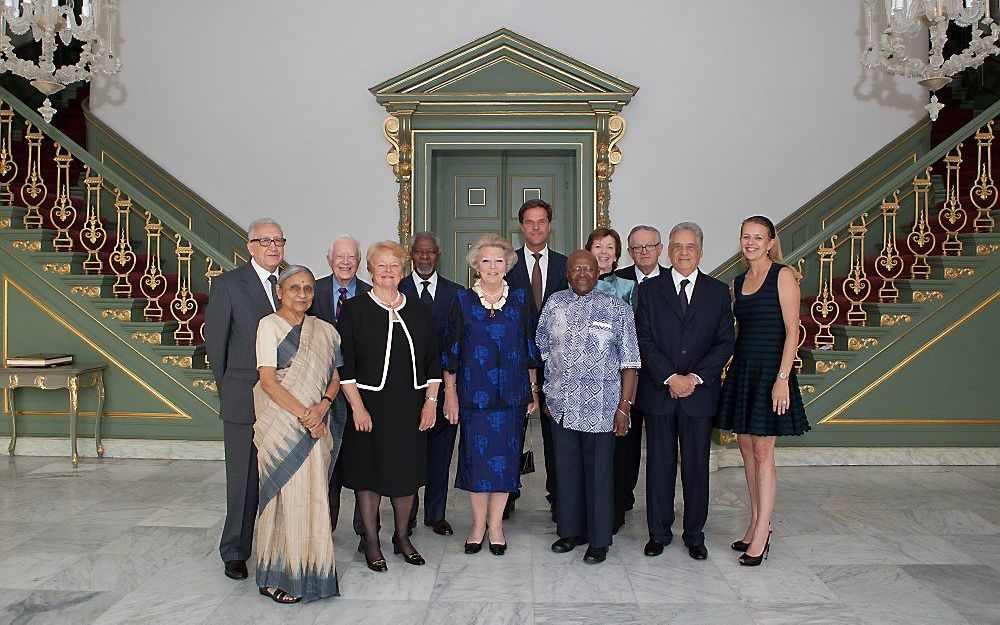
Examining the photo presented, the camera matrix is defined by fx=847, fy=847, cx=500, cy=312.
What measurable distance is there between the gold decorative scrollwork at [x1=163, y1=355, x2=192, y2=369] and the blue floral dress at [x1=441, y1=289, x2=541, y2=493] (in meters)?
3.01

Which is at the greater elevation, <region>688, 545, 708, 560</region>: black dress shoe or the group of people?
the group of people

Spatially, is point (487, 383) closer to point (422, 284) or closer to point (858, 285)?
point (422, 284)

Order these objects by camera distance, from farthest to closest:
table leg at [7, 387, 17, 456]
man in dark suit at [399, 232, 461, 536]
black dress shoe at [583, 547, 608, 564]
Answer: table leg at [7, 387, 17, 456] → man in dark suit at [399, 232, 461, 536] → black dress shoe at [583, 547, 608, 564]

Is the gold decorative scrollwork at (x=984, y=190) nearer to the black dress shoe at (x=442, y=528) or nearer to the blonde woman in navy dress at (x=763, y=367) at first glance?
the blonde woman in navy dress at (x=763, y=367)

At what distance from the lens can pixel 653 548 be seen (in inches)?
157

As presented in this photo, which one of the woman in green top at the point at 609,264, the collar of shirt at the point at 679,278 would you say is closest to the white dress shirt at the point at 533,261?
the woman in green top at the point at 609,264

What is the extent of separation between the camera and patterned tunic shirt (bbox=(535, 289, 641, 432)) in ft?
12.5

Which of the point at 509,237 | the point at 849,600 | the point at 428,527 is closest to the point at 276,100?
the point at 509,237

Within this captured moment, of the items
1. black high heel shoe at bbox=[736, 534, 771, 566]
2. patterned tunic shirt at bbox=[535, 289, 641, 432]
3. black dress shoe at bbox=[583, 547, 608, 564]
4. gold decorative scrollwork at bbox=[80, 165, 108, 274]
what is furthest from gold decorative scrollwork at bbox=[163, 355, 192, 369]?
black high heel shoe at bbox=[736, 534, 771, 566]

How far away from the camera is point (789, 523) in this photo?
4.54 m

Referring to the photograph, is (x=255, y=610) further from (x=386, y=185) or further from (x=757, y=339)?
(x=386, y=185)

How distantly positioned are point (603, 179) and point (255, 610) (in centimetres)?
520

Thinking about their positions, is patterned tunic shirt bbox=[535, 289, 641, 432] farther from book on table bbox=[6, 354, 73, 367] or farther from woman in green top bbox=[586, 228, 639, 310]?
book on table bbox=[6, 354, 73, 367]

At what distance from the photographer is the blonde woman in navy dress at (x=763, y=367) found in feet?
12.3
